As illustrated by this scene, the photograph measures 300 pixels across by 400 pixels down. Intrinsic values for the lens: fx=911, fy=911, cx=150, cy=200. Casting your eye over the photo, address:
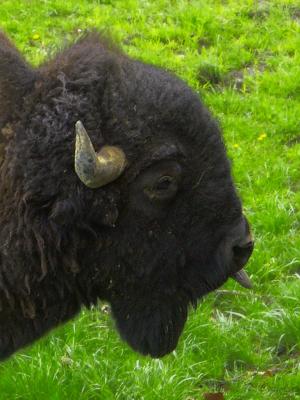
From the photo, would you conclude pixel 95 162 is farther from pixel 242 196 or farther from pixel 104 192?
pixel 242 196

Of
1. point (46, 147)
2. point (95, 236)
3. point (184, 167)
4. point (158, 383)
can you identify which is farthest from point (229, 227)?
point (158, 383)

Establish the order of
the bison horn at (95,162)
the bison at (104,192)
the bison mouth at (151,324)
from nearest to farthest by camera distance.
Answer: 1. the bison horn at (95,162)
2. the bison at (104,192)
3. the bison mouth at (151,324)

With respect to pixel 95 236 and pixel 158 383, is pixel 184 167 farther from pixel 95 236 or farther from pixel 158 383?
pixel 158 383

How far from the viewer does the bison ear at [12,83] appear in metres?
→ 4.20

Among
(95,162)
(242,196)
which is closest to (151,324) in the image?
(95,162)

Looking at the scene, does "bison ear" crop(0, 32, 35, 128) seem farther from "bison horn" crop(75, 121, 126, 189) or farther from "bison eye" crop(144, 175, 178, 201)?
"bison eye" crop(144, 175, 178, 201)

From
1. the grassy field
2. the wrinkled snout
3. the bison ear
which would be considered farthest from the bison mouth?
the bison ear

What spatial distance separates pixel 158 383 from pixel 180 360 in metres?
0.36

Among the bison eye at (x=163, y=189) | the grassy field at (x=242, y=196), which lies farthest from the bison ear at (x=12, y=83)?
the bison eye at (x=163, y=189)

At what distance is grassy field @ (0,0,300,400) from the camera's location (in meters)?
5.75

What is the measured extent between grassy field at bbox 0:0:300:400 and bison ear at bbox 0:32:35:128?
0.41m

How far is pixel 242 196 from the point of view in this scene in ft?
25.9

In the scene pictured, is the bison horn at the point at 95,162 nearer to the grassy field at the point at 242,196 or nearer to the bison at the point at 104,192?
the bison at the point at 104,192

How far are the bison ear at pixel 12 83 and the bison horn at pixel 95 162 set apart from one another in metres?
0.48
